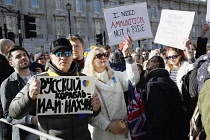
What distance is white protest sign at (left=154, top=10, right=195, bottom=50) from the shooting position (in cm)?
372

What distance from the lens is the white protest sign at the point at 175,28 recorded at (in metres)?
3.72

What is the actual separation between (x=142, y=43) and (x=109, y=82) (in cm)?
3859

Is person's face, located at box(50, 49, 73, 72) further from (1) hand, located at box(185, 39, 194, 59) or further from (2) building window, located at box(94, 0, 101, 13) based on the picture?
(2) building window, located at box(94, 0, 101, 13)

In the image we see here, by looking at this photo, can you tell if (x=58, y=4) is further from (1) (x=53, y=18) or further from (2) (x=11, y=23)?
(2) (x=11, y=23)

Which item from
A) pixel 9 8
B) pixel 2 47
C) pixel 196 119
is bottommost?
pixel 196 119

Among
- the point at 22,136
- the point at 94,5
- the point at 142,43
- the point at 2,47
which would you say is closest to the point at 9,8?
the point at 94,5

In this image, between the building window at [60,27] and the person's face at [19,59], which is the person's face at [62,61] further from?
the building window at [60,27]

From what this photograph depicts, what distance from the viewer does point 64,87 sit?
6.76 ft

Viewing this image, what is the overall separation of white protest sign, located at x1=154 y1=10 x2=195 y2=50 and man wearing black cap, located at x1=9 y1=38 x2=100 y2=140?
2.10 metres

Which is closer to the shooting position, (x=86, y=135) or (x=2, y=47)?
(x=86, y=135)

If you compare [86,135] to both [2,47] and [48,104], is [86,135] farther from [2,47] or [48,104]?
[2,47]

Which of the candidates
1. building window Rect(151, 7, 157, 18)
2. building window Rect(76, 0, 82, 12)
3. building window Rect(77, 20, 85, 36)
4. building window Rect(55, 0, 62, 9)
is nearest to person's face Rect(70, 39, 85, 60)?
building window Rect(55, 0, 62, 9)

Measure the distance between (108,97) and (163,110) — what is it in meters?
0.67

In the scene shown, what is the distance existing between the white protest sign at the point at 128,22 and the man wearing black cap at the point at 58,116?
1.60 m
